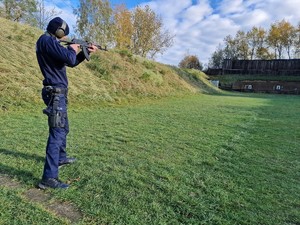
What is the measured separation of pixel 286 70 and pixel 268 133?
38766mm

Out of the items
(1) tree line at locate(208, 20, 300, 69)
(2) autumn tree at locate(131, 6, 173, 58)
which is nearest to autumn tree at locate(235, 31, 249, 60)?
(1) tree line at locate(208, 20, 300, 69)

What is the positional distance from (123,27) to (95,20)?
17.2 ft

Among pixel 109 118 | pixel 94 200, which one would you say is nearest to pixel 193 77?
pixel 109 118

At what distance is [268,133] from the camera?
6.27 m

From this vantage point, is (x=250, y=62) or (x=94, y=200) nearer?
(x=94, y=200)

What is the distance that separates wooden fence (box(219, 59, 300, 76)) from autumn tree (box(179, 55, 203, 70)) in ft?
38.4

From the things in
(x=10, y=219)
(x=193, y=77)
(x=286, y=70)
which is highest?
(x=286, y=70)

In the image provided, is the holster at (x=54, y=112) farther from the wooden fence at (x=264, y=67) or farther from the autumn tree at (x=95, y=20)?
the wooden fence at (x=264, y=67)

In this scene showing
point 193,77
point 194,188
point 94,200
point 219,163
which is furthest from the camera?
point 193,77

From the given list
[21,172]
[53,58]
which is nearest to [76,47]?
[53,58]

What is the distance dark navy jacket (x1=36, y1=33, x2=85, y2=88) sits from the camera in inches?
108

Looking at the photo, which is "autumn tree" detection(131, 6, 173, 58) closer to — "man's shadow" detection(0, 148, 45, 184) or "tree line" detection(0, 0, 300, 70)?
"tree line" detection(0, 0, 300, 70)

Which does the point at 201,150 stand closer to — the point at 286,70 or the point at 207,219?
the point at 207,219

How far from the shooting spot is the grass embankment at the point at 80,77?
8149 mm
